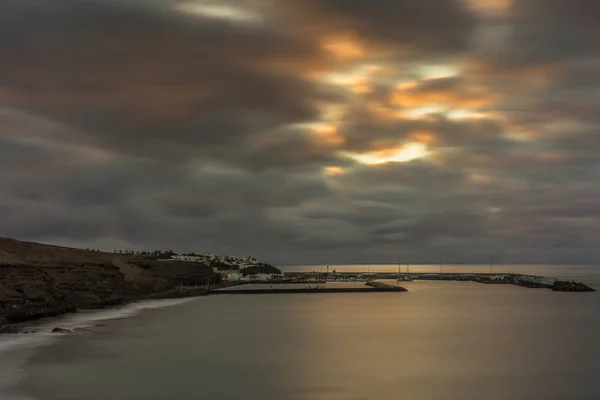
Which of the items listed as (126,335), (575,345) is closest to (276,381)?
(126,335)

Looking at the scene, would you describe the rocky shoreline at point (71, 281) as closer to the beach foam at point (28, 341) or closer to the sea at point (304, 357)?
the beach foam at point (28, 341)

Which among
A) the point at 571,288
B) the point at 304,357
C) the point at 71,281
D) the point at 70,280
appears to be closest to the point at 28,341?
the point at 304,357

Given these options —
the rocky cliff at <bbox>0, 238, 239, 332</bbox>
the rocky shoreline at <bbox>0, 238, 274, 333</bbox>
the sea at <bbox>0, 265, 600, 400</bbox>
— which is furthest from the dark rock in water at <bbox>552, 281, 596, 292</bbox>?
the rocky cliff at <bbox>0, 238, 239, 332</bbox>

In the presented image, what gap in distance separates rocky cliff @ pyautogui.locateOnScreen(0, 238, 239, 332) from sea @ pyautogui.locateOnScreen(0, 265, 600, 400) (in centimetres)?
465

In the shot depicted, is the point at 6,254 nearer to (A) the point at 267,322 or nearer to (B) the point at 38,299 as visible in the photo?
(B) the point at 38,299

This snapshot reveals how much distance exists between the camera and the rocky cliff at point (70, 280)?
75500 millimetres

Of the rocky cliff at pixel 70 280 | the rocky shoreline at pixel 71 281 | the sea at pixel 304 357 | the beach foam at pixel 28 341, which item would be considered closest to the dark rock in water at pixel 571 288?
the sea at pixel 304 357

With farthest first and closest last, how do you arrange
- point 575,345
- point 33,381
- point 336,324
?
point 336,324, point 575,345, point 33,381

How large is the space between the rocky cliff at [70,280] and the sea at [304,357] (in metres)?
4.65

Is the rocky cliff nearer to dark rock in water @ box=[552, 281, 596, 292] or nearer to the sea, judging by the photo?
the sea

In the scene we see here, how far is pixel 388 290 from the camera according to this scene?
156 metres

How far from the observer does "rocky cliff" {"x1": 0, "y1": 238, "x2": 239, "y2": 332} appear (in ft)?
248

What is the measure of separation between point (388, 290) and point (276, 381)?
120 m

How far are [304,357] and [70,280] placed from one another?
6888cm
